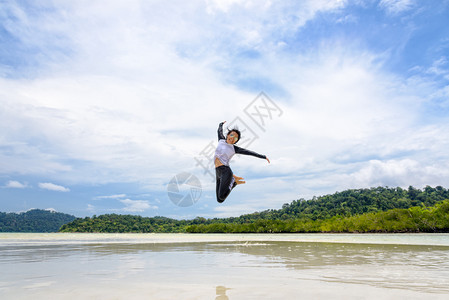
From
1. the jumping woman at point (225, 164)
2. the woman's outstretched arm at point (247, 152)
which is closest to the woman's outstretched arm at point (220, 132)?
the jumping woman at point (225, 164)

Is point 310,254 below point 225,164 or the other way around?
below

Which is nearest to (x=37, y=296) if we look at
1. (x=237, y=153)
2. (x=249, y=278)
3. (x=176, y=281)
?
(x=176, y=281)

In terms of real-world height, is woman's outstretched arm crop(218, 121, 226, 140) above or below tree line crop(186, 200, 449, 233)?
above

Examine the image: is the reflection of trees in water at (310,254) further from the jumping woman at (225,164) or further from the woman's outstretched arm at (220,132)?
the woman's outstretched arm at (220,132)

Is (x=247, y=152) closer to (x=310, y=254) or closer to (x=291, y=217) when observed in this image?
(x=310, y=254)

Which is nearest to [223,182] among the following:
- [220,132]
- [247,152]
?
[247,152]

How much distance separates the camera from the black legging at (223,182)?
7.99 meters

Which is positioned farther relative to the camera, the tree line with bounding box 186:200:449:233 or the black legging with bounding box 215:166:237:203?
the tree line with bounding box 186:200:449:233

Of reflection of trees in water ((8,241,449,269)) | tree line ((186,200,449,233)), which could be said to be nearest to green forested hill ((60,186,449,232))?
tree line ((186,200,449,233))

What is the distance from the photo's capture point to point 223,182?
7.98 m

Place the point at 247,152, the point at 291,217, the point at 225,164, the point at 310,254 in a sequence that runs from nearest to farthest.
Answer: the point at 225,164 → the point at 247,152 → the point at 310,254 → the point at 291,217

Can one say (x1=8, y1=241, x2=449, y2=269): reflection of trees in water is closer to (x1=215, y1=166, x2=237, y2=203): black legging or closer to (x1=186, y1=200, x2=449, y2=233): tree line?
(x1=215, y1=166, x2=237, y2=203): black legging

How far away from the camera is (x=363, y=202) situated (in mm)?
90000

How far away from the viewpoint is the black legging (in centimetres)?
799
